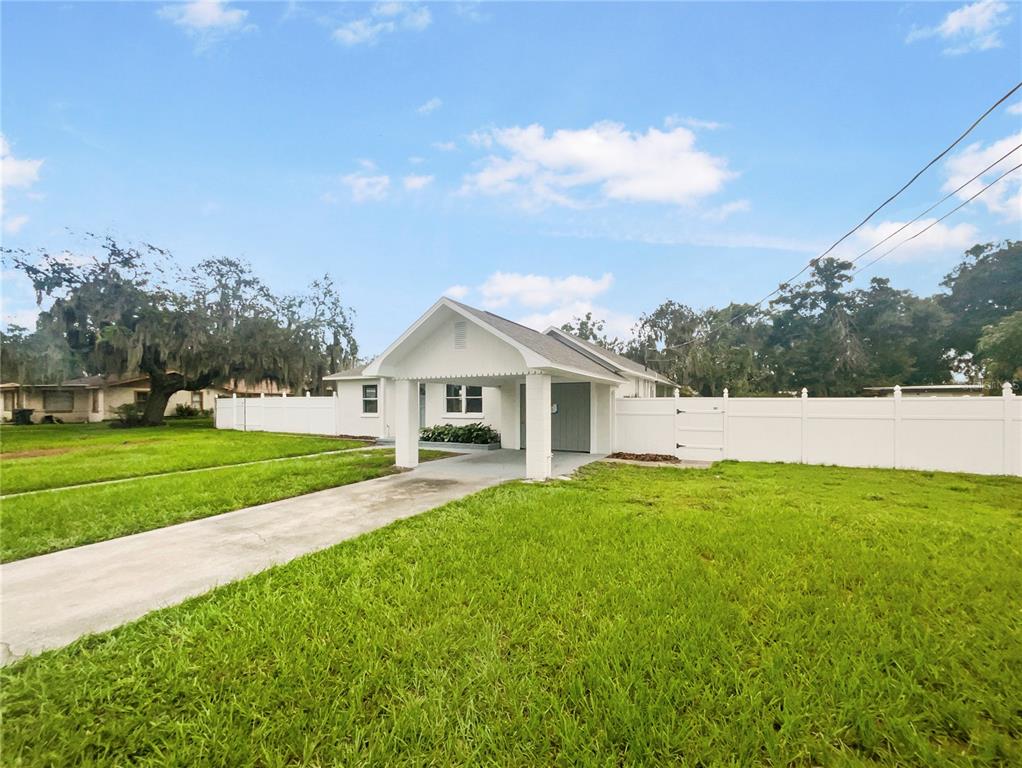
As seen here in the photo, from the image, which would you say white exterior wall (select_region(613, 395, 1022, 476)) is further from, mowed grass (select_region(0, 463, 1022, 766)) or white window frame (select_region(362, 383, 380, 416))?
white window frame (select_region(362, 383, 380, 416))

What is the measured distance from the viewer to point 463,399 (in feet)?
50.9

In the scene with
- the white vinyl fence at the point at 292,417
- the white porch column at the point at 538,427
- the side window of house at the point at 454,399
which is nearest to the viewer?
the white porch column at the point at 538,427

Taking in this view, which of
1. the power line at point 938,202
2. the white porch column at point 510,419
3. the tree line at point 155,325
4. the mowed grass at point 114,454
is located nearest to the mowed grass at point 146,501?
the mowed grass at point 114,454

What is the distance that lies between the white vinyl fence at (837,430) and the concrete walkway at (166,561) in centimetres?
655

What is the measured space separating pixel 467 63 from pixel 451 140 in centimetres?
250

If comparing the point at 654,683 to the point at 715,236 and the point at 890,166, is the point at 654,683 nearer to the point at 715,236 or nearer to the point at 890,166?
the point at 890,166

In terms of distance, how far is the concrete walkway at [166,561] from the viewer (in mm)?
3250

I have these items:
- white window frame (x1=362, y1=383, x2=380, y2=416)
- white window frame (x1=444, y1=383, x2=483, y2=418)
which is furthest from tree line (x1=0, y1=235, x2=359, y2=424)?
white window frame (x1=444, y1=383, x2=483, y2=418)

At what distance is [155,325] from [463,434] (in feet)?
56.9

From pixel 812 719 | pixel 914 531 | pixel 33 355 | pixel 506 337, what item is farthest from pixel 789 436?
pixel 33 355

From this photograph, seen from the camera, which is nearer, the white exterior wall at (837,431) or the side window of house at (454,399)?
the white exterior wall at (837,431)

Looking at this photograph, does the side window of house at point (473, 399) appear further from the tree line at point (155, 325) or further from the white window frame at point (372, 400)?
the tree line at point (155, 325)

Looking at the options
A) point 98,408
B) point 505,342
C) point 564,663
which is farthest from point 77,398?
point 564,663

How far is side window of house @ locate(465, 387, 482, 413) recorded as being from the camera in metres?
15.4
